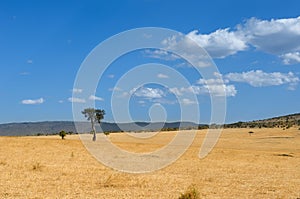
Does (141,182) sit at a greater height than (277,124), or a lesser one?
lesser

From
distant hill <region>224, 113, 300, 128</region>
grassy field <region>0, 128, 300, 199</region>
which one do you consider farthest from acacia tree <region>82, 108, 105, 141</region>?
distant hill <region>224, 113, 300, 128</region>

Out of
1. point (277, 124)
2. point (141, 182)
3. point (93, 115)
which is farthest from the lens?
point (277, 124)

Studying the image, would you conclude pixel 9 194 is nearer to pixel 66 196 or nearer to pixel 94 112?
pixel 66 196

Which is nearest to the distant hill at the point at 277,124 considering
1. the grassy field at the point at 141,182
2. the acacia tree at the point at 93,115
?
the acacia tree at the point at 93,115

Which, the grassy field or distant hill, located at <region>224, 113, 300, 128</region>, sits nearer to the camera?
the grassy field

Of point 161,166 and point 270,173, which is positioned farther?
point 161,166

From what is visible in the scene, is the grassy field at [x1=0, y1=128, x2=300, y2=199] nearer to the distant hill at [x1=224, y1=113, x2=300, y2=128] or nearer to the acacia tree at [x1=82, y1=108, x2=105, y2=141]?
the acacia tree at [x1=82, y1=108, x2=105, y2=141]

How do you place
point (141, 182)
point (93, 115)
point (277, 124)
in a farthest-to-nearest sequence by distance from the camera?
point (277, 124)
point (93, 115)
point (141, 182)

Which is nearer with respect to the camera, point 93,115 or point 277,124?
point 93,115

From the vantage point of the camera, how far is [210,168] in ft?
120

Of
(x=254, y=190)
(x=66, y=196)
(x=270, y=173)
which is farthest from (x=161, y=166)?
(x=66, y=196)

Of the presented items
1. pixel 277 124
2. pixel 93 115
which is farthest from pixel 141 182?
pixel 277 124

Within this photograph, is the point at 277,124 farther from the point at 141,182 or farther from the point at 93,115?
the point at 141,182

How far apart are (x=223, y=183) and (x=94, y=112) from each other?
2460 inches
